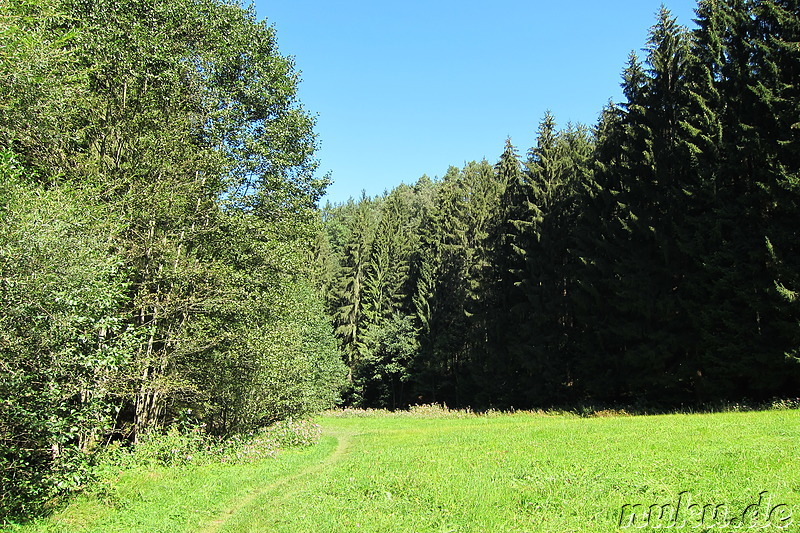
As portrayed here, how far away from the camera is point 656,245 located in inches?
934

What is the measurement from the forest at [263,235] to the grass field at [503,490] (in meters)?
1.83

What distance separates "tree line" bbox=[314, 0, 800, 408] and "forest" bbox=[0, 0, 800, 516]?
0.38 feet

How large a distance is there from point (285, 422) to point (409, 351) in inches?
1043

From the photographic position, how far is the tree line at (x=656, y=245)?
18.8 m

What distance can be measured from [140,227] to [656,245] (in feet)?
73.1

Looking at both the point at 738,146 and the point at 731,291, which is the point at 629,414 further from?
the point at 738,146

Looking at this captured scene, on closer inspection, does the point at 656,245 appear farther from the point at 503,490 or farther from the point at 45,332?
the point at 45,332

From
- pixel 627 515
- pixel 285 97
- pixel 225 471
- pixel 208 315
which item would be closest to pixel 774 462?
pixel 627 515

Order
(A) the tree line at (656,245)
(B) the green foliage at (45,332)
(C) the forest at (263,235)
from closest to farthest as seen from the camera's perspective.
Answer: (B) the green foliage at (45,332) < (C) the forest at (263,235) < (A) the tree line at (656,245)

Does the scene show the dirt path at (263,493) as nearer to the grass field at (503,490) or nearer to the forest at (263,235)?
the grass field at (503,490)

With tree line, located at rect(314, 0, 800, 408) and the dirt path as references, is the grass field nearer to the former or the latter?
the dirt path

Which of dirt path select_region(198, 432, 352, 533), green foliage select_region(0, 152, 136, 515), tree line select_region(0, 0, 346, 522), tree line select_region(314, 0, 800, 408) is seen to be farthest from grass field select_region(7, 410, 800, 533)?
tree line select_region(314, 0, 800, 408)

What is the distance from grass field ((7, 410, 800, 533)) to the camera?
6.32 metres

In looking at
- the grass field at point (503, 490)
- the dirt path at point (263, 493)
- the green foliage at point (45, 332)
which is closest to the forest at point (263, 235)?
the green foliage at point (45, 332)
